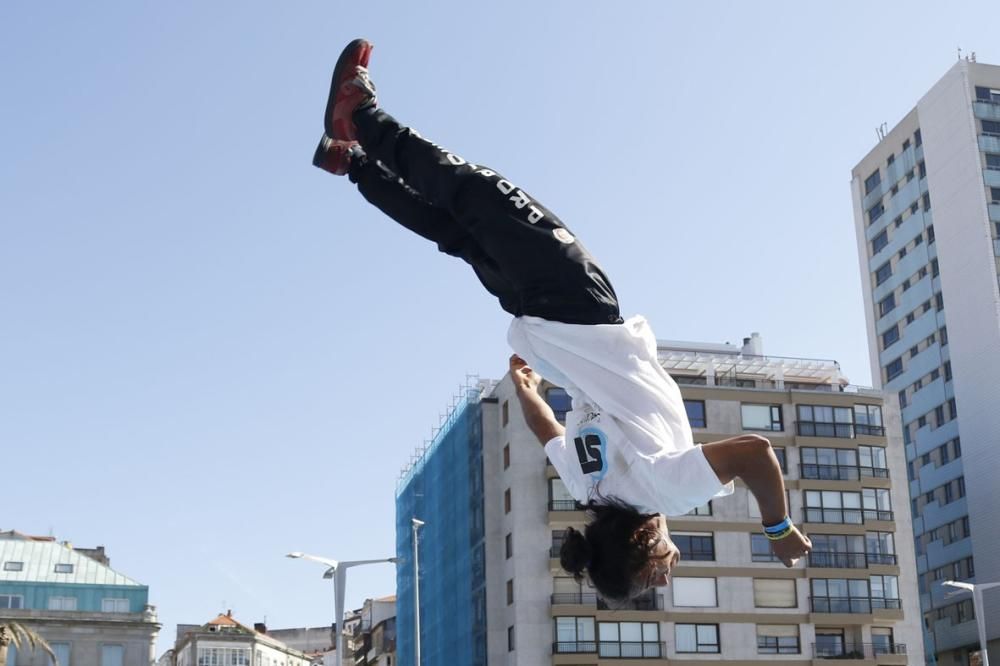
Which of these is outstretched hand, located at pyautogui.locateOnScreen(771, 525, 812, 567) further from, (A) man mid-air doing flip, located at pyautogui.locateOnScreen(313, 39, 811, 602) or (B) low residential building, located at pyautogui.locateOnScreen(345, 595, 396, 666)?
(B) low residential building, located at pyautogui.locateOnScreen(345, 595, 396, 666)

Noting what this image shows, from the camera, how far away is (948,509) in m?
71.2

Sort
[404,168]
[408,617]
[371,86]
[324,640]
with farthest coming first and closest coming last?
[324,640], [408,617], [371,86], [404,168]

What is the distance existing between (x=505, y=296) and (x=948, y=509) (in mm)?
68455

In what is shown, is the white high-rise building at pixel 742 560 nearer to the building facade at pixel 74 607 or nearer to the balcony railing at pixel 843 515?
the balcony railing at pixel 843 515

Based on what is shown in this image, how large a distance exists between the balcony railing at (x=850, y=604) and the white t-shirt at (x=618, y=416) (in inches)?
2011

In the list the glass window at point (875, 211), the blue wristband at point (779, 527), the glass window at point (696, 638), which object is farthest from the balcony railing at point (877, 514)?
the blue wristband at point (779, 527)

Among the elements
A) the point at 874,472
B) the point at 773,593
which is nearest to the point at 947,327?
the point at 874,472

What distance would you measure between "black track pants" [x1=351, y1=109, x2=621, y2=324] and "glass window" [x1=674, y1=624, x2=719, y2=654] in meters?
48.9

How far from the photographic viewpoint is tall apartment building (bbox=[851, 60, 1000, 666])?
223ft

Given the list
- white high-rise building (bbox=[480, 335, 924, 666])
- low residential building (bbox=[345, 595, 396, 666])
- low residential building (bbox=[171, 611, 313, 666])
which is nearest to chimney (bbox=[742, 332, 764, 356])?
white high-rise building (bbox=[480, 335, 924, 666])

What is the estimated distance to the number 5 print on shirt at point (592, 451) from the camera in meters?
6.74

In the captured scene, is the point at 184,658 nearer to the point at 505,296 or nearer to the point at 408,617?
the point at 408,617

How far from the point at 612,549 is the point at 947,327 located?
2695 inches

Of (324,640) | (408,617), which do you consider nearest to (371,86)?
(408,617)
